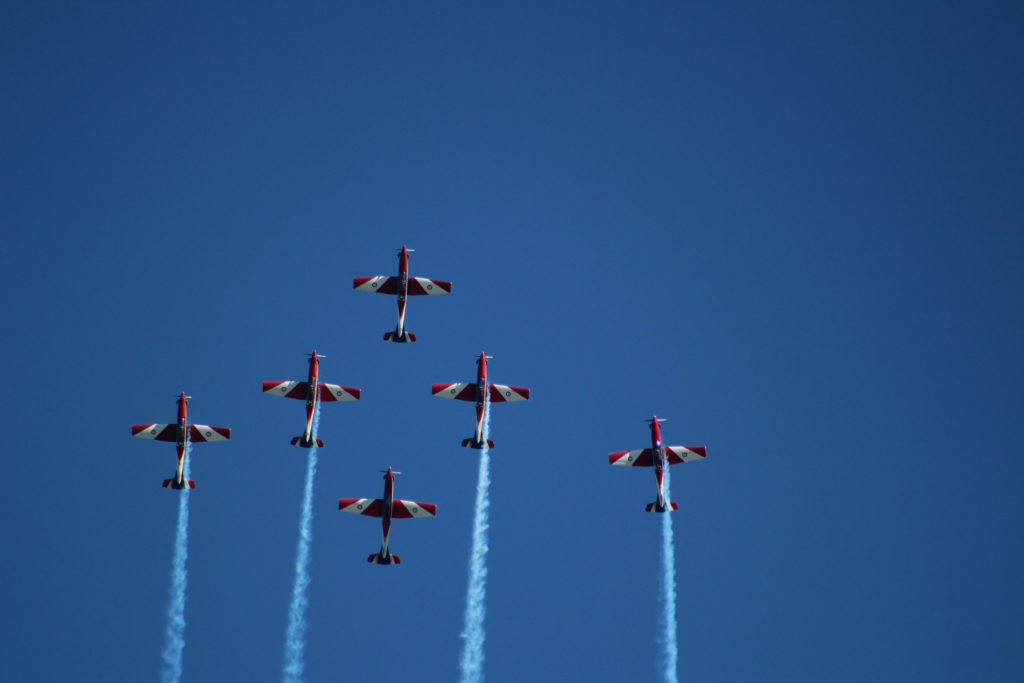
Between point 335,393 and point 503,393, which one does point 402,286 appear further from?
point 503,393

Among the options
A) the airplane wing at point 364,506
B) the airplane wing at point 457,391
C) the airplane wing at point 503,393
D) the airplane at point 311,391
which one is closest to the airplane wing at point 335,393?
the airplane at point 311,391

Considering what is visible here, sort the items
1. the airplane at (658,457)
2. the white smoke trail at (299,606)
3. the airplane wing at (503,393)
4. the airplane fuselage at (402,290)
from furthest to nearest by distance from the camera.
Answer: the white smoke trail at (299,606) → the airplane fuselage at (402,290) → the airplane wing at (503,393) → the airplane at (658,457)

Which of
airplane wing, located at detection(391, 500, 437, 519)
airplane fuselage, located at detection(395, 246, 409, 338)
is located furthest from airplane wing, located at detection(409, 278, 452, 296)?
airplane wing, located at detection(391, 500, 437, 519)

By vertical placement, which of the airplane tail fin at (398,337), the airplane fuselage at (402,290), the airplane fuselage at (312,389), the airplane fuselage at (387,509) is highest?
the airplane fuselage at (402,290)

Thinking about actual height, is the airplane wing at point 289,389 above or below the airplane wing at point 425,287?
below

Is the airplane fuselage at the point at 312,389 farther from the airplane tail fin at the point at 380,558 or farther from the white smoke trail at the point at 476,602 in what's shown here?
the white smoke trail at the point at 476,602

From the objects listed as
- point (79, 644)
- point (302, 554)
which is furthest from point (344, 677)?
point (302, 554)

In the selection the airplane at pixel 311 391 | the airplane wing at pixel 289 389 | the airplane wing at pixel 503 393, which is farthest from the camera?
the airplane wing at pixel 503 393

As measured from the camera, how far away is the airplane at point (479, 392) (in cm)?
10212

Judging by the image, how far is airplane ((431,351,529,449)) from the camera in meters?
102

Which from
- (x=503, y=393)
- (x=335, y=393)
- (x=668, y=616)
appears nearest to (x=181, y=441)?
(x=335, y=393)

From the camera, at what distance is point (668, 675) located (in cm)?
10650

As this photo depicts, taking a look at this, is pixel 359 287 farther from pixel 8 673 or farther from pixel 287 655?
pixel 8 673

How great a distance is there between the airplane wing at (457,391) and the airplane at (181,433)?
13.8m
